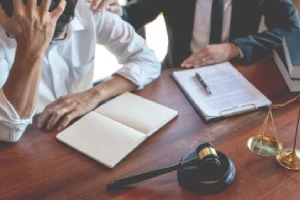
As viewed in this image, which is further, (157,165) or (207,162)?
(157,165)

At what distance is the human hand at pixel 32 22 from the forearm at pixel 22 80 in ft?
0.08

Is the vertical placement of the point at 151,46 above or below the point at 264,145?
below

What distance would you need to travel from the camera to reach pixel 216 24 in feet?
5.58

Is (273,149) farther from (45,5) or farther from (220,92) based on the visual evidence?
(45,5)

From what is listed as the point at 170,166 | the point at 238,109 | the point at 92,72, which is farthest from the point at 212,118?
the point at 92,72

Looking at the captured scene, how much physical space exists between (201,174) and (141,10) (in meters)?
1.17

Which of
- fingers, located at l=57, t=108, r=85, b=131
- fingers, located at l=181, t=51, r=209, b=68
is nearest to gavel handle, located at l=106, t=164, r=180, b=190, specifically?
fingers, located at l=57, t=108, r=85, b=131

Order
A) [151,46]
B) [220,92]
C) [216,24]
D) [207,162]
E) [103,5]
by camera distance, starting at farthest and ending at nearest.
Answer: [151,46]
[216,24]
[103,5]
[220,92]
[207,162]

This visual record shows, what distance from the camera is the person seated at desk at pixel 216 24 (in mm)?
1474

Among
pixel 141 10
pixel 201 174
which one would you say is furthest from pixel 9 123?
pixel 141 10

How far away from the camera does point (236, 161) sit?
0.96 meters

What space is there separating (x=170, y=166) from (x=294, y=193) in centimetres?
29

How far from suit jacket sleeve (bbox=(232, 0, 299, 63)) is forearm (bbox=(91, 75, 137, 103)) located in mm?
487

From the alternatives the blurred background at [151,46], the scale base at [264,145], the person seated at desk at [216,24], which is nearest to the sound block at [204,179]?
the scale base at [264,145]
